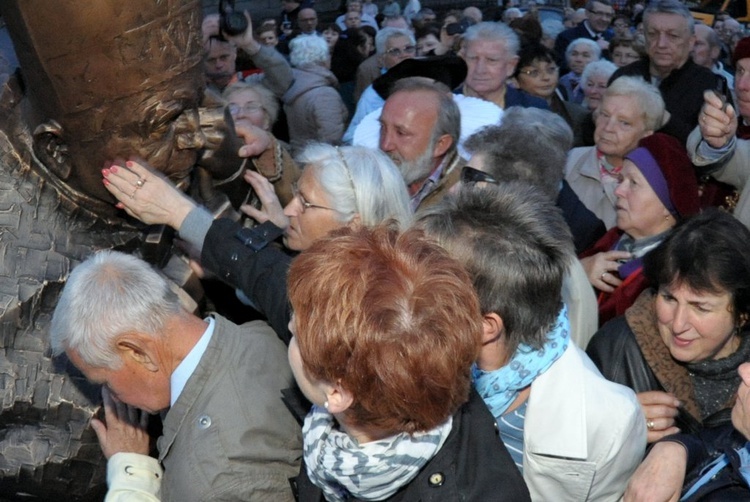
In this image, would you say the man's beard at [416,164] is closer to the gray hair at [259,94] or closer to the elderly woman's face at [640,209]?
the elderly woman's face at [640,209]

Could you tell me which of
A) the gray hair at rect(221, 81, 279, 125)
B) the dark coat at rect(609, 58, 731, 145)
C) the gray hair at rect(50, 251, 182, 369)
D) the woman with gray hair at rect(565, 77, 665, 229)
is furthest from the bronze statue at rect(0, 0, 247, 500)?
the dark coat at rect(609, 58, 731, 145)

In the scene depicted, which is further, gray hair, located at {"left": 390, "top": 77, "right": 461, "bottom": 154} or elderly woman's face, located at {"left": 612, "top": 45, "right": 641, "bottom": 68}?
elderly woman's face, located at {"left": 612, "top": 45, "right": 641, "bottom": 68}

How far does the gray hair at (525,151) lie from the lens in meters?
2.66

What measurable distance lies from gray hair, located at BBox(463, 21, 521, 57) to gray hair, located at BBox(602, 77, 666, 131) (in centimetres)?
Result: 69

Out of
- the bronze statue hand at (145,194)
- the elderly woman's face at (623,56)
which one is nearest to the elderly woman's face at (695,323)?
the bronze statue hand at (145,194)

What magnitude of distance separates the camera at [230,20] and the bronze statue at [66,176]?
2353 mm

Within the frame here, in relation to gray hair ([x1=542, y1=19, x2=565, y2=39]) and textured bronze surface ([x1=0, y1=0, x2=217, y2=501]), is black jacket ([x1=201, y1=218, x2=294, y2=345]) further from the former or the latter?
gray hair ([x1=542, y1=19, x2=565, y2=39])

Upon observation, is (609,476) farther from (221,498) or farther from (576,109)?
(576,109)

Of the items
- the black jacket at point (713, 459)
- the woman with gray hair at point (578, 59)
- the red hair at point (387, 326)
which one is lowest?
the woman with gray hair at point (578, 59)

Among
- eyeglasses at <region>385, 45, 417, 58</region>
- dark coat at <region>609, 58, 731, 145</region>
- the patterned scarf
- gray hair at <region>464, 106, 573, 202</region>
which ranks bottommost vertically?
eyeglasses at <region>385, 45, 417, 58</region>

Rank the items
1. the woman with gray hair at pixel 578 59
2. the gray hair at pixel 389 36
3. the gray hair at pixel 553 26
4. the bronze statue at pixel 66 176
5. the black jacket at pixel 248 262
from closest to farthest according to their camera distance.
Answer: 1. the bronze statue at pixel 66 176
2. the black jacket at pixel 248 262
3. the gray hair at pixel 389 36
4. the woman with gray hair at pixel 578 59
5. the gray hair at pixel 553 26

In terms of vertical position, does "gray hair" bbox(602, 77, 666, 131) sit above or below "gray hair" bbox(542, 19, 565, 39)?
above

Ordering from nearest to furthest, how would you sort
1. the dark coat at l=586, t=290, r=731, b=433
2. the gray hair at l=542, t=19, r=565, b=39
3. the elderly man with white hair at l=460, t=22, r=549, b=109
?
the dark coat at l=586, t=290, r=731, b=433 → the elderly man with white hair at l=460, t=22, r=549, b=109 → the gray hair at l=542, t=19, r=565, b=39

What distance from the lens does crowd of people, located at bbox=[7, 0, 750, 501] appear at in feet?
4.86
